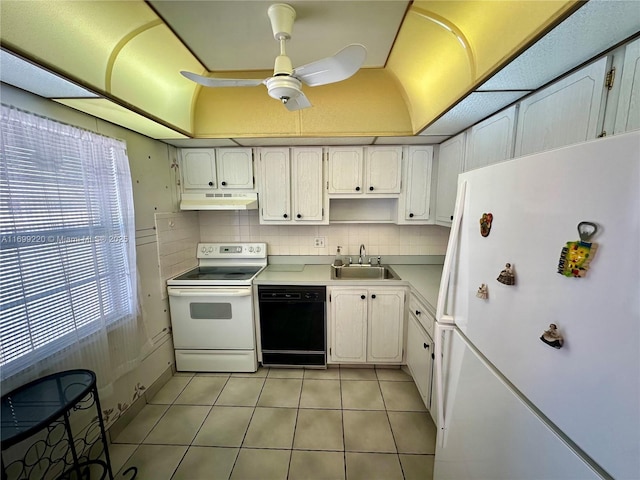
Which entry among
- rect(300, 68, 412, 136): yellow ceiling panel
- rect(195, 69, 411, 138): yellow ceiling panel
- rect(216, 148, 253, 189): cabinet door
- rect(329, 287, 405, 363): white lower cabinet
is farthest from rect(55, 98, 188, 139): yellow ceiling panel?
rect(329, 287, 405, 363): white lower cabinet

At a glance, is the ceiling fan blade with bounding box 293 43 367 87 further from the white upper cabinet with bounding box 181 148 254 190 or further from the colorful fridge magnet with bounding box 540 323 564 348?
the white upper cabinet with bounding box 181 148 254 190

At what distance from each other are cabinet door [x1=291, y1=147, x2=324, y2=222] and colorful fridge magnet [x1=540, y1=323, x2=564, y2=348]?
202 cm

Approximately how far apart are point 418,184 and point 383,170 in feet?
1.22

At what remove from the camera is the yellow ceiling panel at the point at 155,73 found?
1.41m

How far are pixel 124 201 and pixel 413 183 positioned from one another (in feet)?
7.92

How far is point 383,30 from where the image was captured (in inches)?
58.4

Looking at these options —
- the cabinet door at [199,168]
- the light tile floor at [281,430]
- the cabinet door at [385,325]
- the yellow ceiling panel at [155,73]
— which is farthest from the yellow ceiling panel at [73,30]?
the cabinet door at [385,325]

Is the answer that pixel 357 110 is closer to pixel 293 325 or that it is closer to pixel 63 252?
pixel 293 325

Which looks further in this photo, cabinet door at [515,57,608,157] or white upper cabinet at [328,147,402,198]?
white upper cabinet at [328,147,402,198]

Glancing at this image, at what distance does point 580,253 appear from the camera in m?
0.56

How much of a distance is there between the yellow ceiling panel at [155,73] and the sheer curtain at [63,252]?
1.19 feet

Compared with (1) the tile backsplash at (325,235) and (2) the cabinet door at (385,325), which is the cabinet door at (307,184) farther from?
(2) the cabinet door at (385,325)

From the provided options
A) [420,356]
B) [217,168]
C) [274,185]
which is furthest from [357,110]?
[420,356]

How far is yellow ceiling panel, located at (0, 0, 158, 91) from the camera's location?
0.95 metres
